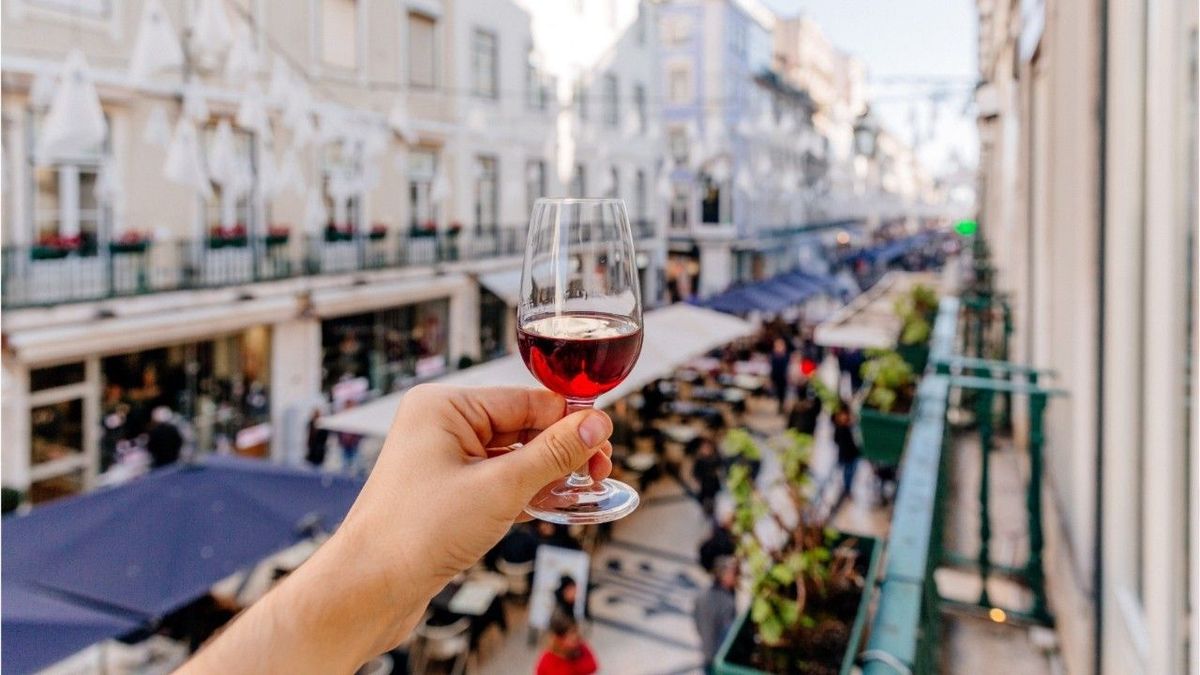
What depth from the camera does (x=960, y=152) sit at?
18688 mm

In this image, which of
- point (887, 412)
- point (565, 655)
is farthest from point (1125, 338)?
point (565, 655)

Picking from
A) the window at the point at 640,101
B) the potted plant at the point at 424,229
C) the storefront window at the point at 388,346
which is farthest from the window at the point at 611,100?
the storefront window at the point at 388,346

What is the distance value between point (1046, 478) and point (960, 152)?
15132mm

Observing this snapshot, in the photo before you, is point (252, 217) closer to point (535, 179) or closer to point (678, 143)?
point (535, 179)

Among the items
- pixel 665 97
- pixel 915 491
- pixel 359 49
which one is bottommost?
pixel 915 491

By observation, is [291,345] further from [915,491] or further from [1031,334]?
[915,491]

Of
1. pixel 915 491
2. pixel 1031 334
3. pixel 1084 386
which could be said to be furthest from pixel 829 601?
pixel 1031 334

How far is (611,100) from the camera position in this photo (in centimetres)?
2280

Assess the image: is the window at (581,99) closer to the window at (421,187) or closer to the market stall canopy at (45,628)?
the window at (421,187)

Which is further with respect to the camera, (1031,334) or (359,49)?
(359,49)

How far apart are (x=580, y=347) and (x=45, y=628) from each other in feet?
13.3

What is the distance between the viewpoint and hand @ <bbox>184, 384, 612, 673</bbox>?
82cm

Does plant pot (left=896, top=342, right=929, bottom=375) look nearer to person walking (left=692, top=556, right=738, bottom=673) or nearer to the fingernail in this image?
person walking (left=692, top=556, right=738, bottom=673)

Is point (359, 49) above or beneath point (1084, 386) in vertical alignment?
above
